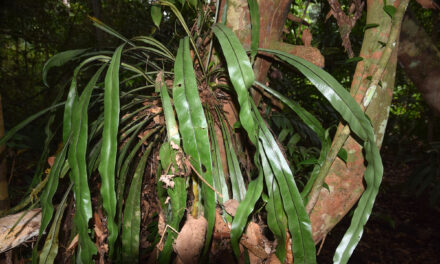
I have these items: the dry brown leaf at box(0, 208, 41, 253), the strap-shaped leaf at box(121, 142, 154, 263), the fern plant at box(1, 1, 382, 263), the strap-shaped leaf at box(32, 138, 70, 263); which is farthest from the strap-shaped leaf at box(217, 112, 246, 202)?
the dry brown leaf at box(0, 208, 41, 253)

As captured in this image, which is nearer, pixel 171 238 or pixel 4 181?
pixel 171 238

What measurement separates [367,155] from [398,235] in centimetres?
264

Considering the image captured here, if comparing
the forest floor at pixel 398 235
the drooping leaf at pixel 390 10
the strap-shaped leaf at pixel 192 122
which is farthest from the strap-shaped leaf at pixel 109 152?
the forest floor at pixel 398 235

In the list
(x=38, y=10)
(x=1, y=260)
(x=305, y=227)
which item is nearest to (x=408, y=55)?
(x=305, y=227)

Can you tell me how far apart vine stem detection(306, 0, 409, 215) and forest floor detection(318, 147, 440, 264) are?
1.57 meters

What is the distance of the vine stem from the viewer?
2.04ft

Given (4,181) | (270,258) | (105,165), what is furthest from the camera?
(4,181)

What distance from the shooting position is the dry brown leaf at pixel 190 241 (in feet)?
1.81

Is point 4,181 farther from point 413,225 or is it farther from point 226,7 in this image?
point 413,225

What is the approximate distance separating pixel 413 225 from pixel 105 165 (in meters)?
3.16

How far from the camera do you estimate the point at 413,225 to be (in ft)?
8.99

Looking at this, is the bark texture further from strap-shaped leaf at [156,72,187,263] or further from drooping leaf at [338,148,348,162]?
strap-shaped leaf at [156,72,187,263]

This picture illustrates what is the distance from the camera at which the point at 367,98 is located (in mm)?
631

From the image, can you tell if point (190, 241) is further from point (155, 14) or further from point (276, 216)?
point (155, 14)
